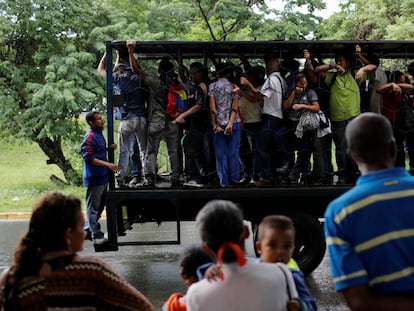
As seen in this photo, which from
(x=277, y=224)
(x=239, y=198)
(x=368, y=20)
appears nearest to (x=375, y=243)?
(x=277, y=224)

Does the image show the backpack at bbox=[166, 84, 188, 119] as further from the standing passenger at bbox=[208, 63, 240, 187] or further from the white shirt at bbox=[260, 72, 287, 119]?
the white shirt at bbox=[260, 72, 287, 119]

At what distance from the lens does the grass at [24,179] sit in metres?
16.3

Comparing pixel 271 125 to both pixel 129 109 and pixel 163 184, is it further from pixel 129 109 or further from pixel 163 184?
pixel 129 109

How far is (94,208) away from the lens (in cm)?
763

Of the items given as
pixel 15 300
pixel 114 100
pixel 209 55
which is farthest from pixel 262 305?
pixel 209 55

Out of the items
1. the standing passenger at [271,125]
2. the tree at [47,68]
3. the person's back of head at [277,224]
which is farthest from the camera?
the tree at [47,68]

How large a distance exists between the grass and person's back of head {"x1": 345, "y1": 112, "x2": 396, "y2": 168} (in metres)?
11.4

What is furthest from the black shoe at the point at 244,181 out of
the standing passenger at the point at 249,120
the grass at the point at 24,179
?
the grass at the point at 24,179

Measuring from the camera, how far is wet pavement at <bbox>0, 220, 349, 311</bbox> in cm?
719

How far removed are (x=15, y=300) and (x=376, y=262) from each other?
138 cm

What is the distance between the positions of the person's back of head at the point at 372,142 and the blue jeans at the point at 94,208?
501 cm

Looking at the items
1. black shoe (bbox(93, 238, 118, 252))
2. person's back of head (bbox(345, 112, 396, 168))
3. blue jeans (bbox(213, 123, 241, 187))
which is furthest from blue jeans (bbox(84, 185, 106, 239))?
person's back of head (bbox(345, 112, 396, 168))

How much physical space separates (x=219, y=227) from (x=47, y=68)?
12693 millimetres

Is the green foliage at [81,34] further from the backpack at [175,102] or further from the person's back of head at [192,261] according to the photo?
the person's back of head at [192,261]
